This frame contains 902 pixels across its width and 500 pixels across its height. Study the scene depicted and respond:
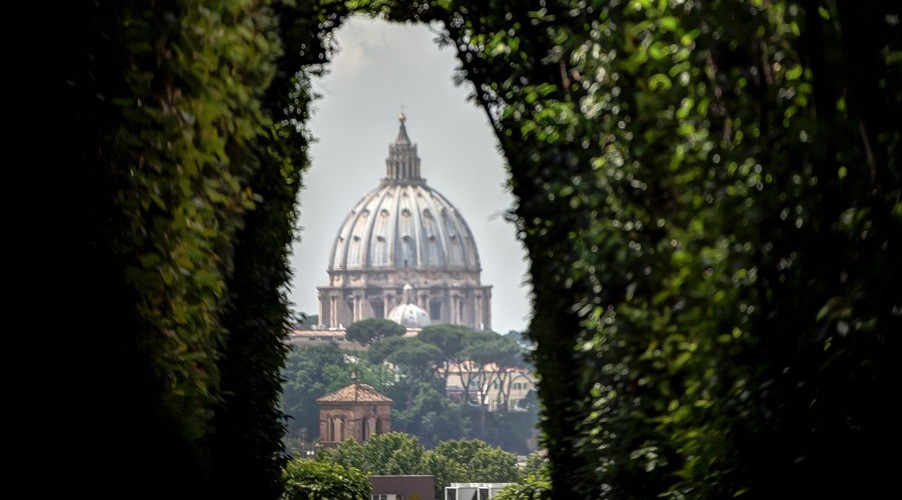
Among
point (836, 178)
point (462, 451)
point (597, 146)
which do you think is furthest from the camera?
point (462, 451)

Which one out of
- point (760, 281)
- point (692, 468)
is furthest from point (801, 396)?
point (692, 468)

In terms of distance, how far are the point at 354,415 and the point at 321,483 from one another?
136 m

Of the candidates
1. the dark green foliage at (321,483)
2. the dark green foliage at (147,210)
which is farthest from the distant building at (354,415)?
the dark green foliage at (147,210)

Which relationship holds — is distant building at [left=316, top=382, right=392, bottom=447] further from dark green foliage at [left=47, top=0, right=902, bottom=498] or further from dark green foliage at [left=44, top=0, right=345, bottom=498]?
dark green foliage at [left=44, top=0, right=345, bottom=498]

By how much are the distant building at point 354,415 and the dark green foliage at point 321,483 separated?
132229mm

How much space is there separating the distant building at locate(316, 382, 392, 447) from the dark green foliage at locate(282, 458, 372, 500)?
5206 inches

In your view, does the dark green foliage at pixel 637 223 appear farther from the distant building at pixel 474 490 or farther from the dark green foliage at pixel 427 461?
the dark green foliage at pixel 427 461

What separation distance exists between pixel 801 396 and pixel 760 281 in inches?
→ 21.9

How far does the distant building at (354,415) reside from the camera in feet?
520

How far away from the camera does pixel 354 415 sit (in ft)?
526

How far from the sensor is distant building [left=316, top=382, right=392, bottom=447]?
520 ft

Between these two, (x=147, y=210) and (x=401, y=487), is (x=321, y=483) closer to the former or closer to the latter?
(x=147, y=210)

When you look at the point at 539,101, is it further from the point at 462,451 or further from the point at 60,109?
the point at 462,451

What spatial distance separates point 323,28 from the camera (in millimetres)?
16641
